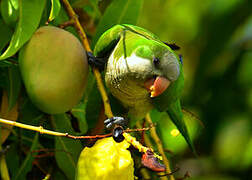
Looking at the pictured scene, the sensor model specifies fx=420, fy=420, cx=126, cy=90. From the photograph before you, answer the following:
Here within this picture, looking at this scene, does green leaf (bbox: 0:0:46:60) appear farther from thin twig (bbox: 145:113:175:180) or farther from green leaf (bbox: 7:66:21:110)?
thin twig (bbox: 145:113:175:180)

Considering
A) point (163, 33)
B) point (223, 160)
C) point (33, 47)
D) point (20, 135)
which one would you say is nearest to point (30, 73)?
point (33, 47)

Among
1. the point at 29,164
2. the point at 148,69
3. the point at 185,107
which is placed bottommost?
the point at 29,164

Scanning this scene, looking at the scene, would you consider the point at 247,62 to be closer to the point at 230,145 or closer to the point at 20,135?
the point at 230,145

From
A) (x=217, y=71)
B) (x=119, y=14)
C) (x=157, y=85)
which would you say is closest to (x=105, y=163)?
(x=157, y=85)

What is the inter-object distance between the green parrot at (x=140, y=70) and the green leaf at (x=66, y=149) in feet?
0.39

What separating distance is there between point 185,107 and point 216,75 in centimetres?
16

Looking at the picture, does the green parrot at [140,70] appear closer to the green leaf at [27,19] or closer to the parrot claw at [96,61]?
the parrot claw at [96,61]

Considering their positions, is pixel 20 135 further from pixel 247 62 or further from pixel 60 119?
pixel 247 62

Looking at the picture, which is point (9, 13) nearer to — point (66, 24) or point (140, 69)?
point (66, 24)

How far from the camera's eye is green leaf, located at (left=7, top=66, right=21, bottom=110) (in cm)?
80

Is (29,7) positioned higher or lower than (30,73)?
higher

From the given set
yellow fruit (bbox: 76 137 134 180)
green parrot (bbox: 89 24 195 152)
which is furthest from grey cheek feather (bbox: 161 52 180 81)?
yellow fruit (bbox: 76 137 134 180)

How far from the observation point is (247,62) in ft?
2.53

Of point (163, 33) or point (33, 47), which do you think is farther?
point (163, 33)
